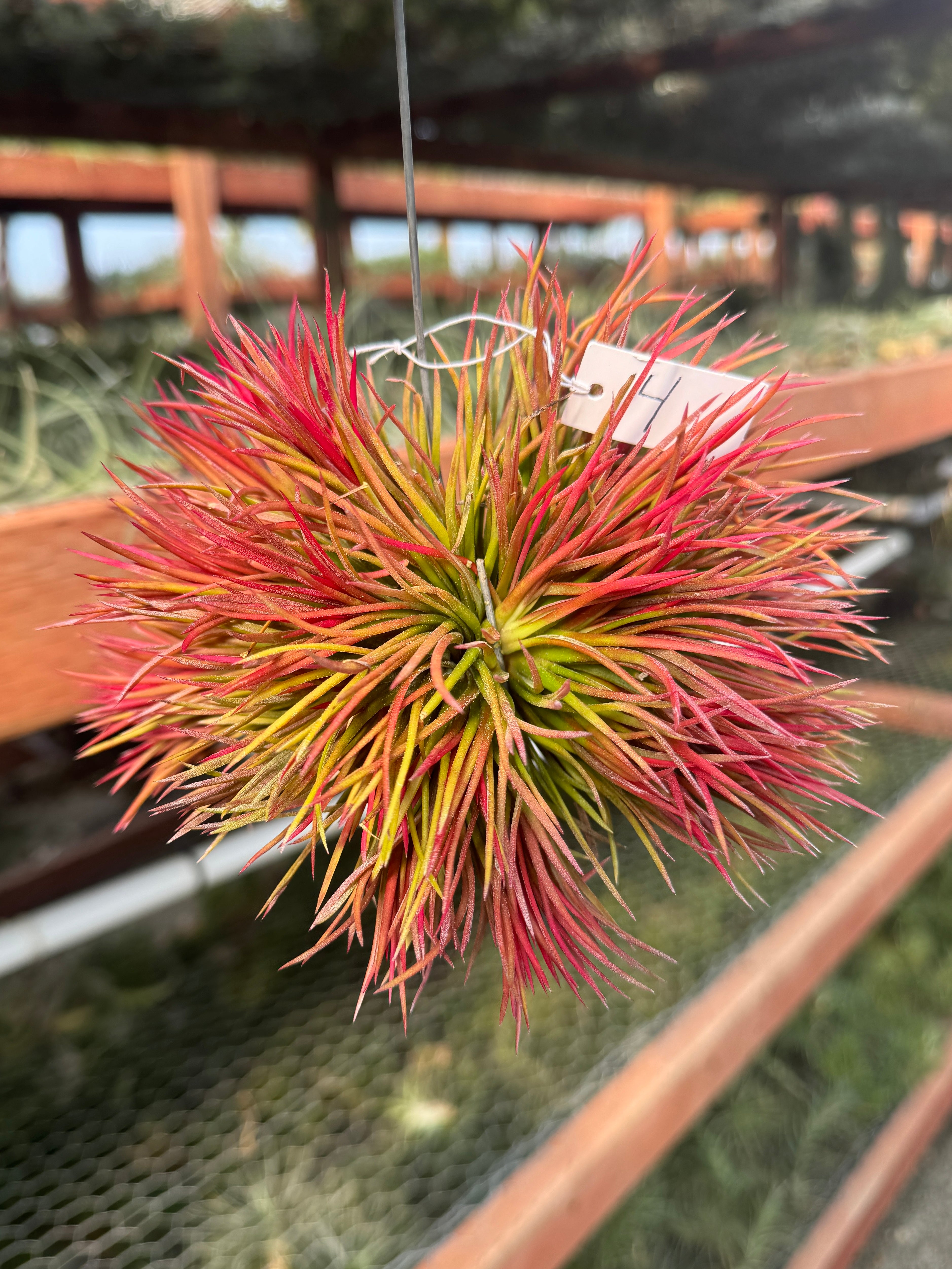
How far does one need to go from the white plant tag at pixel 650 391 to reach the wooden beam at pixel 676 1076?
0.40m

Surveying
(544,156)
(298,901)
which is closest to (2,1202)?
(298,901)

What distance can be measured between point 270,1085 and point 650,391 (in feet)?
1.97

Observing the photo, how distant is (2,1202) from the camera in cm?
50

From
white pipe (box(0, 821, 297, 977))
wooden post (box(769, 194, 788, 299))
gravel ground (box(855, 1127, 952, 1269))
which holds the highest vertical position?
wooden post (box(769, 194, 788, 299))

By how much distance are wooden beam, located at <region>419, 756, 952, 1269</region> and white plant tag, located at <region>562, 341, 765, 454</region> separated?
40 cm

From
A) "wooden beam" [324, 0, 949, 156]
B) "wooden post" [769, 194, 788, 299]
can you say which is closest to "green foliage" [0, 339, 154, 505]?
"wooden beam" [324, 0, 949, 156]

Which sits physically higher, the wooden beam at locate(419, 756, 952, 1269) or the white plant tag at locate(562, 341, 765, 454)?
the white plant tag at locate(562, 341, 765, 454)

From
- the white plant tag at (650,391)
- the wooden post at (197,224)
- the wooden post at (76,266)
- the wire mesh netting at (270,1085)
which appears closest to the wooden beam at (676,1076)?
the wire mesh netting at (270,1085)

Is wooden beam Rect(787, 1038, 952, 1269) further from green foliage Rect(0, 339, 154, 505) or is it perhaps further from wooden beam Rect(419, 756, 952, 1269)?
green foliage Rect(0, 339, 154, 505)

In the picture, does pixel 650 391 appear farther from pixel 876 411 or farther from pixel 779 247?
pixel 779 247

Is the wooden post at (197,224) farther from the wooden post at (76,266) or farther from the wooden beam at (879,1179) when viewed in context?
the wooden beam at (879,1179)

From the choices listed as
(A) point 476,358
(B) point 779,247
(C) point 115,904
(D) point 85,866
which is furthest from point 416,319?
(B) point 779,247

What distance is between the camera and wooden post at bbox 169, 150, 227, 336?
3.76 ft

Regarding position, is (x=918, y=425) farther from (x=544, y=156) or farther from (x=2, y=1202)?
(x=2, y=1202)
